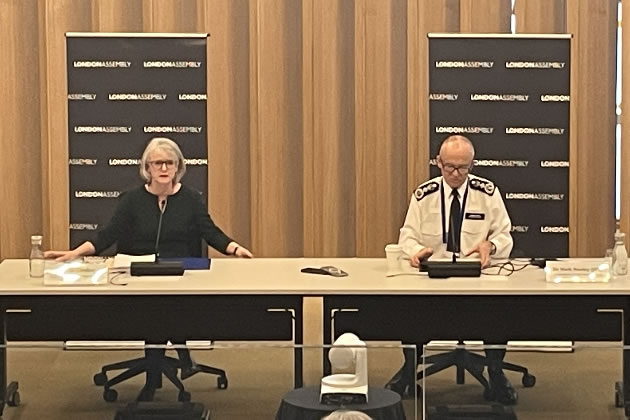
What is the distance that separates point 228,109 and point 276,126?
14.6 inches

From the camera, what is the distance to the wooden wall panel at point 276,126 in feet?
26.5

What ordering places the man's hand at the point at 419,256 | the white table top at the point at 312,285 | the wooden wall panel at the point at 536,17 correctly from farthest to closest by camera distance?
the wooden wall panel at the point at 536,17 < the man's hand at the point at 419,256 < the white table top at the point at 312,285

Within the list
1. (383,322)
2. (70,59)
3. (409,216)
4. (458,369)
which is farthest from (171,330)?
(70,59)

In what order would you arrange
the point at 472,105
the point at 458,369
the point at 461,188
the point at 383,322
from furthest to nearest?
the point at 472,105, the point at 461,188, the point at 383,322, the point at 458,369

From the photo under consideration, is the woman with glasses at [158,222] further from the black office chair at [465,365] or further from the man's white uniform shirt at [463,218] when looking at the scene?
the black office chair at [465,365]

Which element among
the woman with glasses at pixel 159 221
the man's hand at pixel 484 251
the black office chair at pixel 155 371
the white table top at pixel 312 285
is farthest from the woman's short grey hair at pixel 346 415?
the woman with glasses at pixel 159 221

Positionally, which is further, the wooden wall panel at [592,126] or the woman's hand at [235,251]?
the wooden wall panel at [592,126]

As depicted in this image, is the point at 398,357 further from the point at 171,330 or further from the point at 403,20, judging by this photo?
the point at 403,20

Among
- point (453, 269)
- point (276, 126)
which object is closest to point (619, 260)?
point (453, 269)

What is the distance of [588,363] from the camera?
331 centimetres

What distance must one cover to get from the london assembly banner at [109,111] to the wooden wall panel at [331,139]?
105 centimetres

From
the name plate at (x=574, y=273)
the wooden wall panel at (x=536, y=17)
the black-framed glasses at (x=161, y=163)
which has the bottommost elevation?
the name plate at (x=574, y=273)

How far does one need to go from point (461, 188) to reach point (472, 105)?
75.4 inches

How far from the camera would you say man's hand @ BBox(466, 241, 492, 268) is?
5426 mm
